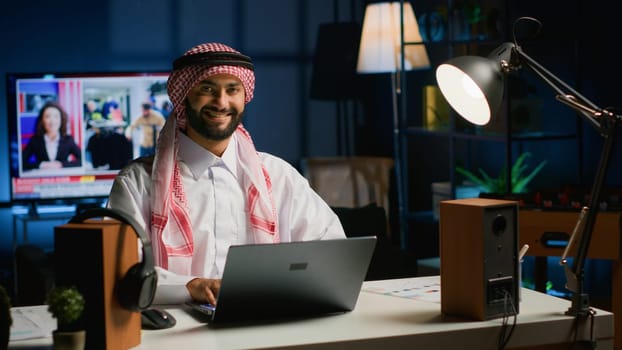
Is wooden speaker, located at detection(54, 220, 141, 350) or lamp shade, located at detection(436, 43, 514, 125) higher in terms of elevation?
lamp shade, located at detection(436, 43, 514, 125)

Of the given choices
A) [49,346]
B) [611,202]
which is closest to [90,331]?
[49,346]

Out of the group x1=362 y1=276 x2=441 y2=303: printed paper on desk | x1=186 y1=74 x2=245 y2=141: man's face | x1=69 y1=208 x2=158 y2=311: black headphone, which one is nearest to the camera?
x1=69 y1=208 x2=158 y2=311: black headphone

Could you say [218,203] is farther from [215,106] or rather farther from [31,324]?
[31,324]

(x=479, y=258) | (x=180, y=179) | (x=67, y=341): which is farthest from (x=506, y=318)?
(x=180, y=179)

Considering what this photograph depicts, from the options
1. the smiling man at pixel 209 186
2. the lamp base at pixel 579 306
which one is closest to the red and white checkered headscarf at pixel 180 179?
the smiling man at pixel 209 186

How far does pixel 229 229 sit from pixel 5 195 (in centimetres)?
339

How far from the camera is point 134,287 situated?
7.09 feet

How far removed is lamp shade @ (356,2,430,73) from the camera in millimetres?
6098

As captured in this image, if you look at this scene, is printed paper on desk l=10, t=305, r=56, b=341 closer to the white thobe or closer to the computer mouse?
the computer mouse

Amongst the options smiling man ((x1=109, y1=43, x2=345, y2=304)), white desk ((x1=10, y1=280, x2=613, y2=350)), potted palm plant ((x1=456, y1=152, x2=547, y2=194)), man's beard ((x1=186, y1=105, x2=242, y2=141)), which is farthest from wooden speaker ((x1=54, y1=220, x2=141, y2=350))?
potted palm plant ((x1=456, y1=152, x2=547, y2=194))

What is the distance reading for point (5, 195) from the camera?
6.18 metres

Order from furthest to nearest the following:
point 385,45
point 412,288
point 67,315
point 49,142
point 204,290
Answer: point 385,45 < point 49,142 < point 412,288 < point 204,290 < point 67,315

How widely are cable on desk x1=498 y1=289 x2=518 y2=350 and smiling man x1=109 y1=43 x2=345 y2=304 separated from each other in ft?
2.74

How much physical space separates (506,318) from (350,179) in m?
3.76
